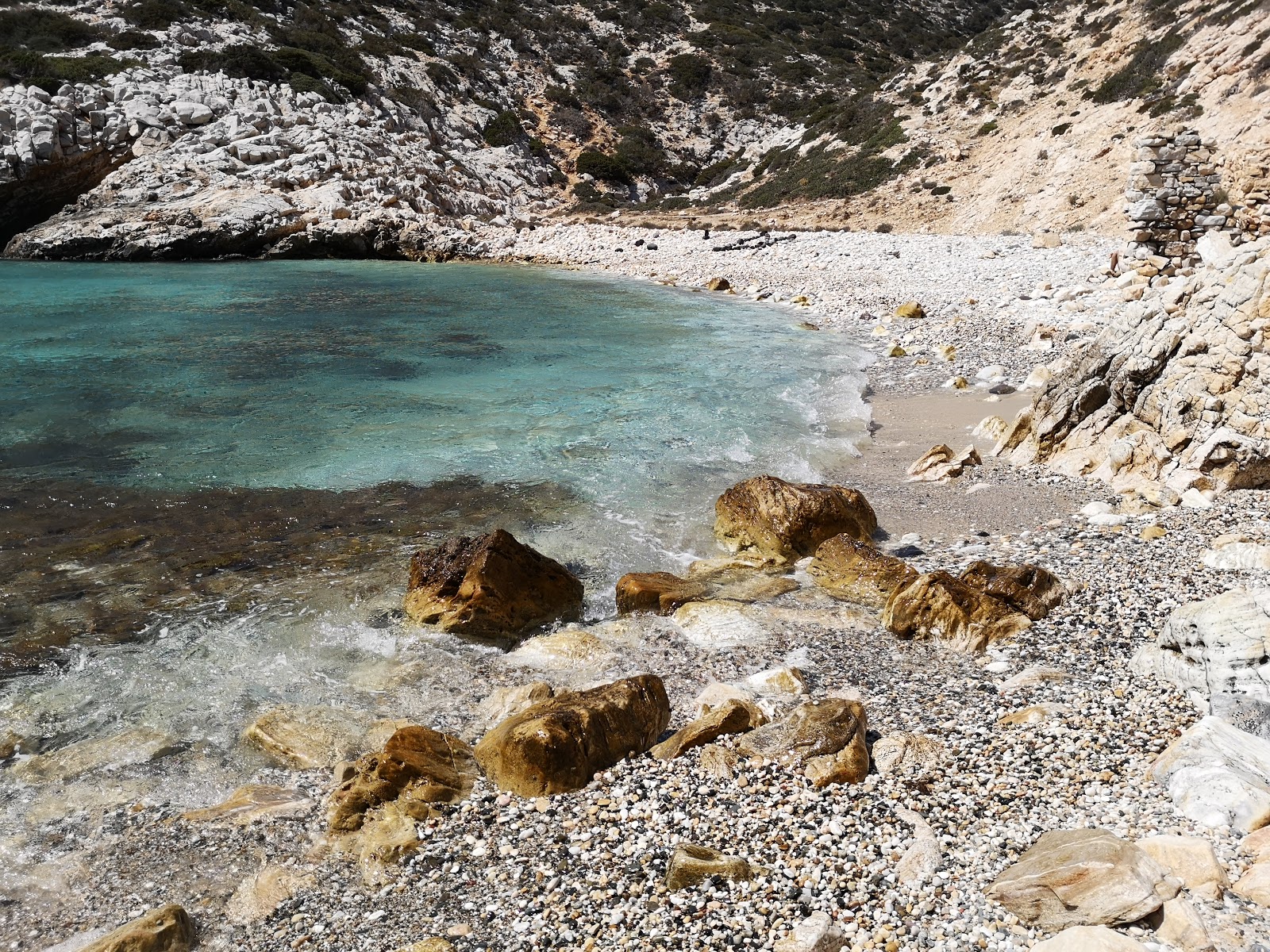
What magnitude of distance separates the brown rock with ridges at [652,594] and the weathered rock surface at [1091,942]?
4453mm

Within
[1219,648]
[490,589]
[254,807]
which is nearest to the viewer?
[1219,648]

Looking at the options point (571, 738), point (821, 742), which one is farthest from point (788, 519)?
point (571, 738)

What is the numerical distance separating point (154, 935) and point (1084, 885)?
4.13 meters

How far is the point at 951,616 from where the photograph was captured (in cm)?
656

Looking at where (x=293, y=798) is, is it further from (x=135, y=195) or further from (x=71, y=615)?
(x=135, y=195)

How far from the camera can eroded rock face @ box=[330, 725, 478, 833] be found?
4848 mm

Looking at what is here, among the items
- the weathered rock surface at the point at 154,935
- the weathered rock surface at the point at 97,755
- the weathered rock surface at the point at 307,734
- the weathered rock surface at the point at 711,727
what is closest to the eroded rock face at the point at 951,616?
the weathered rock surface at the point at 711,727

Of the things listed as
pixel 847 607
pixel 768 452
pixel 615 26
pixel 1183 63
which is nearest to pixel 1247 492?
pixel 847 607

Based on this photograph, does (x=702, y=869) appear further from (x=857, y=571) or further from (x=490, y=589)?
(x=857, y=571)

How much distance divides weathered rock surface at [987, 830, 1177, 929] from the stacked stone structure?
1706cm

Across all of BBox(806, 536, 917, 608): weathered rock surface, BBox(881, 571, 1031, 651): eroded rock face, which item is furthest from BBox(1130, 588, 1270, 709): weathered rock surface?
BBox(806, 536, 917, 608): weathered rock surface

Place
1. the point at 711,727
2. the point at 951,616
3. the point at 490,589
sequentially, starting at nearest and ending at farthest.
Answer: the point at 711,727
the point at 951,616
the point at 490,589

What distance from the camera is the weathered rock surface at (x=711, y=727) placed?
5.21m

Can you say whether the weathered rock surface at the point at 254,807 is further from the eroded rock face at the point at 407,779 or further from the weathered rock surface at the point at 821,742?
the weathered rock surface at the point at 821,742
